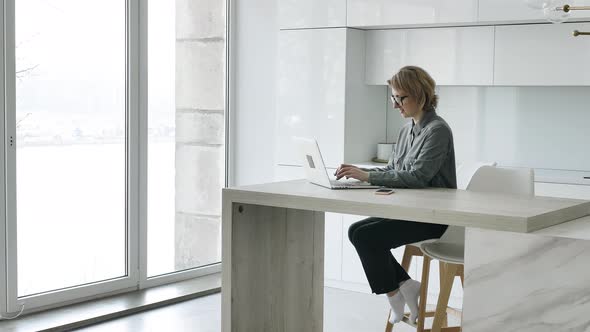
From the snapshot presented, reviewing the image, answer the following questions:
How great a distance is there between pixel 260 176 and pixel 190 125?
654 mm

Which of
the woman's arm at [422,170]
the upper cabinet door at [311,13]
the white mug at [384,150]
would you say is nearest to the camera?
the woman's arm at [422,170]

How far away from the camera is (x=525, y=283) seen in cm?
286

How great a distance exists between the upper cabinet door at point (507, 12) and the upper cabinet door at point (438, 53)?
182mm

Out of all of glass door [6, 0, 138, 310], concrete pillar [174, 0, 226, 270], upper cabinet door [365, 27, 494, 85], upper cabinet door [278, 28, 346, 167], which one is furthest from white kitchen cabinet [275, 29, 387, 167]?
glass door [6, 0, 138, 310]

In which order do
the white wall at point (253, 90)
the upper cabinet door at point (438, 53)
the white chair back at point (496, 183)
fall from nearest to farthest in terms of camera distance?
the white chair back at point (496, 183) → the upper cabinet door at point (438, 53) → the white wall at point (253, 90)

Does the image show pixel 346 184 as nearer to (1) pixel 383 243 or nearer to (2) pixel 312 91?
(1) pixel 383 243

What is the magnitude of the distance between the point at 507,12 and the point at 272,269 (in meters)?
2.09

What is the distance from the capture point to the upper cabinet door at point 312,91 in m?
5.38

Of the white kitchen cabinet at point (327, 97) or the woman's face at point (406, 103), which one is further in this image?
the white kitchen cabinet at point (327, 97)

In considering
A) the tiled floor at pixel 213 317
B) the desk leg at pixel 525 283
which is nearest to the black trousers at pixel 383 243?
the desk leg at pixel 525 283

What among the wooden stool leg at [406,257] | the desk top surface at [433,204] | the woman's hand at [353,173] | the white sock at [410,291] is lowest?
the white sock at [410,291]

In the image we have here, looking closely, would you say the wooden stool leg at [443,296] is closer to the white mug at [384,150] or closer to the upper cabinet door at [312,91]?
the upper cabinet door at [312,91]

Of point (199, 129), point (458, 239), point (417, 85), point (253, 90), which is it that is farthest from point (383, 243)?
point (253, 90)

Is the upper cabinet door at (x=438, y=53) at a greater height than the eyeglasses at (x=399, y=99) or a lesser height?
greater
